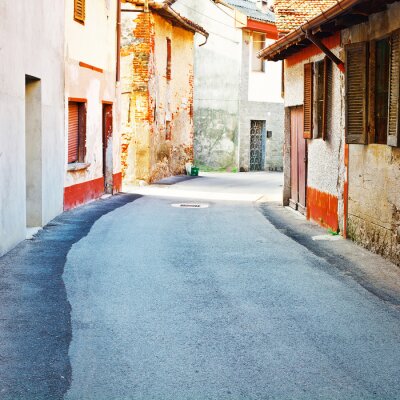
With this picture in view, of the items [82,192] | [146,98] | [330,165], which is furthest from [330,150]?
[146,98]

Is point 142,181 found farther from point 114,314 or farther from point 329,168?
point 114,314

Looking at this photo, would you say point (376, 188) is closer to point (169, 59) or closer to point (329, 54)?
point (329, 54)

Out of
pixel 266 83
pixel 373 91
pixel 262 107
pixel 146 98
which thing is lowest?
pixel 373 91

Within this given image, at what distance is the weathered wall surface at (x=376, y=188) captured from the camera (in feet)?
33.3

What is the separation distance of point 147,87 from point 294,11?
8.81 metres

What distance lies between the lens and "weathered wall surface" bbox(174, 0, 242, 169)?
3597 cm

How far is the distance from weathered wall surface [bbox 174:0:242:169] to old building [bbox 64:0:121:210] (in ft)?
49.3

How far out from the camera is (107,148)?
20422 mm

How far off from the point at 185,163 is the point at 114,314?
2453 cm

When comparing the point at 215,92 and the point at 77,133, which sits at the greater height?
the point at 215,92

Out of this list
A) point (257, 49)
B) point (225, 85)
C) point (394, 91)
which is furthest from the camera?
point (257, 49)

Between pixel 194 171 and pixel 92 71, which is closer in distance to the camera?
Result: pixel 92 71

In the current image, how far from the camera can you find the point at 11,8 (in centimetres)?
1058

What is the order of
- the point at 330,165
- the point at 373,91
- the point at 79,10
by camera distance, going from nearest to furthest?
the point at 373,91
the point at 330,165
the point at 79,10
